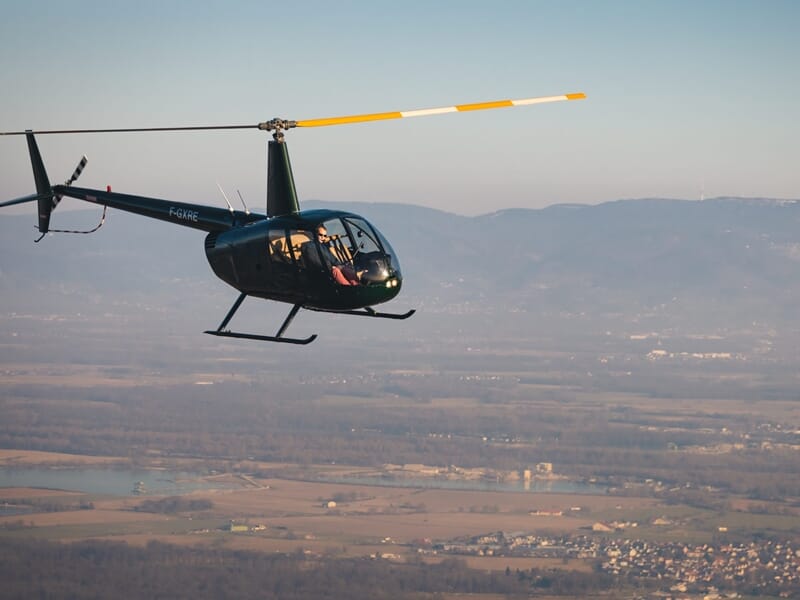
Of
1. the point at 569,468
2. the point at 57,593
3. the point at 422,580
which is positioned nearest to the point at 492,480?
the point at 569,468

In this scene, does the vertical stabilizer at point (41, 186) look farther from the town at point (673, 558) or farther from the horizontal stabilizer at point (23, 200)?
the town at point (673, 558)

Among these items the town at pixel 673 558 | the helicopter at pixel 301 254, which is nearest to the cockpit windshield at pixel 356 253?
the helicopter at pixel 301 254

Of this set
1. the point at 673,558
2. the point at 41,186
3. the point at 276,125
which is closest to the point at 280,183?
the point at 276,125

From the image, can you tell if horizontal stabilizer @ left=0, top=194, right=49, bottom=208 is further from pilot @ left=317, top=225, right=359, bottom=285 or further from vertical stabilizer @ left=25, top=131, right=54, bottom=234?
pilot @ left=317, top=225, right=359, bottom=285

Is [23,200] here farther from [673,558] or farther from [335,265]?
[673,558]

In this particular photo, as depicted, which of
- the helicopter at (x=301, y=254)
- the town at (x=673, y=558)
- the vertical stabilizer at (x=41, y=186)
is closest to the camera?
the helicopter at (x=301, y=254)
